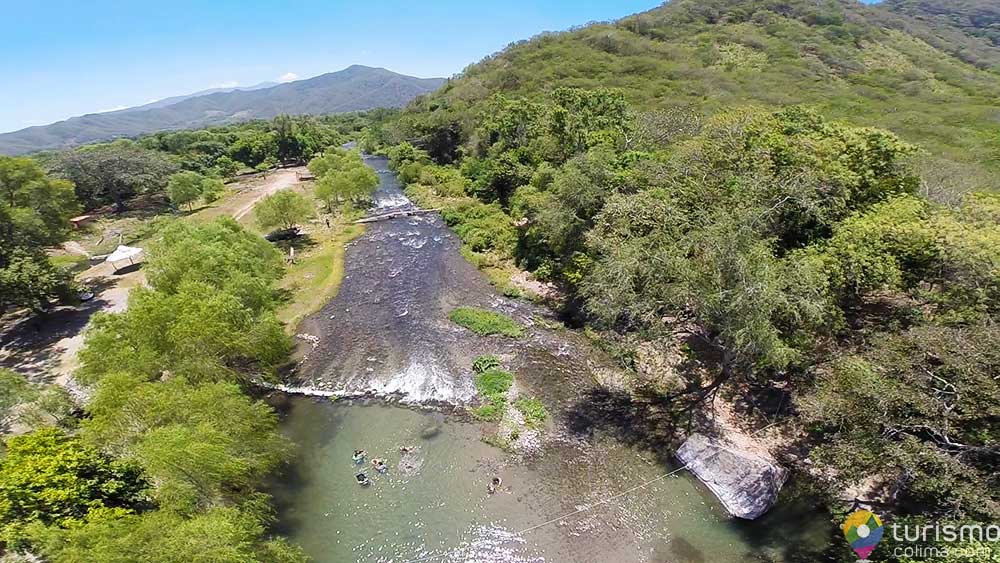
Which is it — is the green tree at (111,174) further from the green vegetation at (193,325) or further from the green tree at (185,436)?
the green tree at (185,436)

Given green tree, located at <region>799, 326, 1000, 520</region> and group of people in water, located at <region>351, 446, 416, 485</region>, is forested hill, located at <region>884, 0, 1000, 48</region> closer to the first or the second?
green tree, located at <region>799, 326, 1000, 520</region>

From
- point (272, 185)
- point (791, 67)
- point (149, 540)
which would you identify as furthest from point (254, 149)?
point (791, 67)

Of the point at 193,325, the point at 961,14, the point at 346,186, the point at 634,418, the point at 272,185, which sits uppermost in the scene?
the point at 961,14

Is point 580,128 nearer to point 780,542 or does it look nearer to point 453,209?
point 453,209

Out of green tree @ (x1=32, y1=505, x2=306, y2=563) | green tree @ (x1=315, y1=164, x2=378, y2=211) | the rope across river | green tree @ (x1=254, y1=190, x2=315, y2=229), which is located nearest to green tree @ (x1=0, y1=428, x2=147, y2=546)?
green tree @ (x1=32, y1=505, x2=306, y2=563)

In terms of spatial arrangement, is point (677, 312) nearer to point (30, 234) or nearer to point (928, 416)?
point (928, 416)
